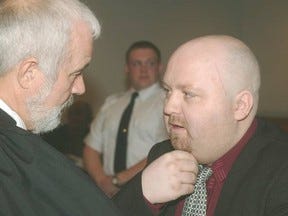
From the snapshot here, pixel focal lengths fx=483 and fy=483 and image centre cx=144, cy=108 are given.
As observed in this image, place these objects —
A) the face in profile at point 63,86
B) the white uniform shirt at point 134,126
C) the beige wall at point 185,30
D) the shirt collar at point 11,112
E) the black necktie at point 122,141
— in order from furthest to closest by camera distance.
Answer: the beige wall at point 185,30
the black necktie at point 122,141
the white uniform shirt at point 134,126
the face in profile at point 63,86
the shirt collar at point 11,112

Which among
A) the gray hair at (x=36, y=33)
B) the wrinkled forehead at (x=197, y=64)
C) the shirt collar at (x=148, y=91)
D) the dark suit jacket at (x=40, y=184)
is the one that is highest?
the gray hair at (x=36, y=33)

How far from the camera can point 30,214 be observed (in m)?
1.00

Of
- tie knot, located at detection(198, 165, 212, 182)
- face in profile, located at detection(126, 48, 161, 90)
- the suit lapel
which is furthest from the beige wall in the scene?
the suit lapel

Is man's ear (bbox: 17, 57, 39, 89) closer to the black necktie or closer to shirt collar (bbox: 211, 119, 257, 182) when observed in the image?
shirt collar (bbox: 211, 119, 257, 182)

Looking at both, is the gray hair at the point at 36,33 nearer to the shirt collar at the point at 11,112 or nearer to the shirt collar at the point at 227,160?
the shirt collar at the point at 11,112

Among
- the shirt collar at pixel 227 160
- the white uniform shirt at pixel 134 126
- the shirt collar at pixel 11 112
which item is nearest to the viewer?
the shirt collar at pixel 11 112

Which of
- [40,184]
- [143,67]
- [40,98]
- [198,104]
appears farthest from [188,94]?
[143,67]

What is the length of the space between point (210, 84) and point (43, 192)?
594 millimetres

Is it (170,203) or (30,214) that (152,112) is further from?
(30,214)

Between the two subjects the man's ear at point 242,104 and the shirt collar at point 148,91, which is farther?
the shirt collar at point 148,91

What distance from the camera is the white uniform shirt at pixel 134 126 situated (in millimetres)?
3281

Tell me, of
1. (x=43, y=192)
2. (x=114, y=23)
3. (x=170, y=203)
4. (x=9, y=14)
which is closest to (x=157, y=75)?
(x=114, y=23)

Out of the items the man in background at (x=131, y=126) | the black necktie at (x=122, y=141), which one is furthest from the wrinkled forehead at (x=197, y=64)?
the black necktie at (x=122, y=141)

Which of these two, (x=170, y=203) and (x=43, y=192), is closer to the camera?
(x=43, y=192)
